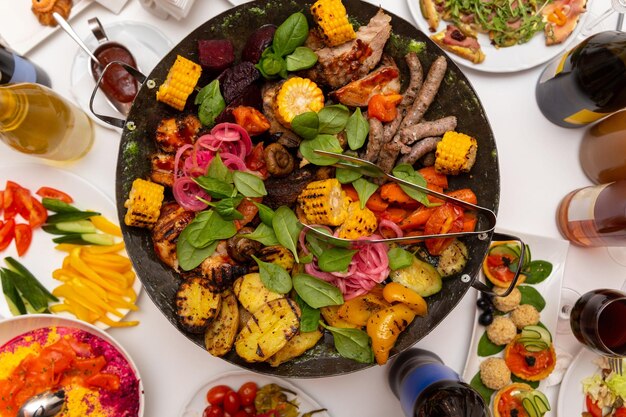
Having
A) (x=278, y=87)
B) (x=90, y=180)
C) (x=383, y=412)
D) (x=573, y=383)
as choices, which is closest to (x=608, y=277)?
(x=573, y=383)

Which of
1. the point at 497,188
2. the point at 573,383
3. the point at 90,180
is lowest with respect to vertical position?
the point at 573,383

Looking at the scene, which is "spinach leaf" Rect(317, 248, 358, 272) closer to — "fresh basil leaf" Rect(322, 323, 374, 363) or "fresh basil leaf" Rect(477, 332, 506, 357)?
"fresh basil leaf" Rect(322, 323, 374, 363)

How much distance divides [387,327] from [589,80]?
4.54 feet

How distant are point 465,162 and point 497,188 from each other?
0.63 ft

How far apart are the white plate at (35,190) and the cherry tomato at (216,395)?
56 cm

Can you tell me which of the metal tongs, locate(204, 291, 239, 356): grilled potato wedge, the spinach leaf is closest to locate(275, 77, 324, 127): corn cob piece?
the metal tongs

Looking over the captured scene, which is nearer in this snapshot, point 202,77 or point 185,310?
point 185,310

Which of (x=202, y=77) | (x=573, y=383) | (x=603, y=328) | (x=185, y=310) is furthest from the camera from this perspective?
(x=573, y=383)

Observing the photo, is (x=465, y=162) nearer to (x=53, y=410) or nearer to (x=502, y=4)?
(x=502, y=4)

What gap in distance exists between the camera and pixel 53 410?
7.38 ft

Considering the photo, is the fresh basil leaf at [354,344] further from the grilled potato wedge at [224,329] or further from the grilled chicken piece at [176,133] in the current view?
the grilled chicken piece at [176,133]

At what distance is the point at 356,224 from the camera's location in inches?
78.4

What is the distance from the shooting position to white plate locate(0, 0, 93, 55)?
7.72 feet

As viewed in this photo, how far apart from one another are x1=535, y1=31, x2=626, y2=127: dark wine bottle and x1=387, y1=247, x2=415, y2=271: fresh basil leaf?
1055 millimetres
